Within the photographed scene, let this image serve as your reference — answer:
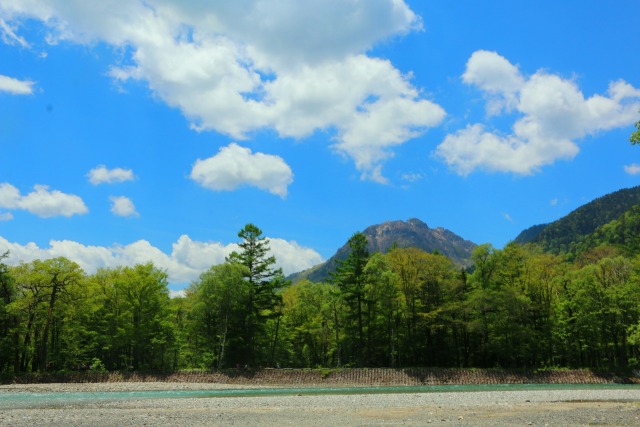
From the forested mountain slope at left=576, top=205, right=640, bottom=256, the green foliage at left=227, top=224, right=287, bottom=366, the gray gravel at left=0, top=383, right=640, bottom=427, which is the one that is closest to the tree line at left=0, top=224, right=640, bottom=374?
the green foliage at left=227, top=224, right=287, bottom=366

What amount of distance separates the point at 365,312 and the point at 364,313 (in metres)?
0.72

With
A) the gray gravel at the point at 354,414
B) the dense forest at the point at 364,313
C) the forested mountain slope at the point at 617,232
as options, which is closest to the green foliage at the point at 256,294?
the dense forest at the point at 364,313

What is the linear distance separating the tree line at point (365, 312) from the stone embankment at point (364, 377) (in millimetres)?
4138

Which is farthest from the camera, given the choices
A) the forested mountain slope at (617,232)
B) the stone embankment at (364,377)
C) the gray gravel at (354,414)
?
the forested mountain slope at (617,232)

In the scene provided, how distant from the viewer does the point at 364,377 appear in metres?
50.2

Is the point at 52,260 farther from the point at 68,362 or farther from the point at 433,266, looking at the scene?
the point at 433,266

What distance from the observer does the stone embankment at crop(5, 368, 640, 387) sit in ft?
157

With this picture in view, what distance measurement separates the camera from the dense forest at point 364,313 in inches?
2046

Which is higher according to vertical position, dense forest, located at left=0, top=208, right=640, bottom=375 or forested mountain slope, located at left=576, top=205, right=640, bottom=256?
forested mountain slope, located at left=576, top=205, right=640, bottom=256

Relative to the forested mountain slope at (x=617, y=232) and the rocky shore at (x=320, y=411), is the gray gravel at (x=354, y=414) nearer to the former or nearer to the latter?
the rocky shore at (x=320, y=411)

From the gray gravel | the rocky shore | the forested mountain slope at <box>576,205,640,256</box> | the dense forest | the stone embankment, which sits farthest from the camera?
the forested mountain slope at <box>576,205,640,256</box>

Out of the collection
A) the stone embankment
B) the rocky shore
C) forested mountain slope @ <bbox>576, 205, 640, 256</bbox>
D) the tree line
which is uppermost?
forested mountain slope @ <bbox>576, 205, 640, 256</bbox>

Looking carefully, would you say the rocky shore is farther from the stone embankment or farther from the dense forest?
the dense forest

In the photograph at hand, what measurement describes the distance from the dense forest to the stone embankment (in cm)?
422
